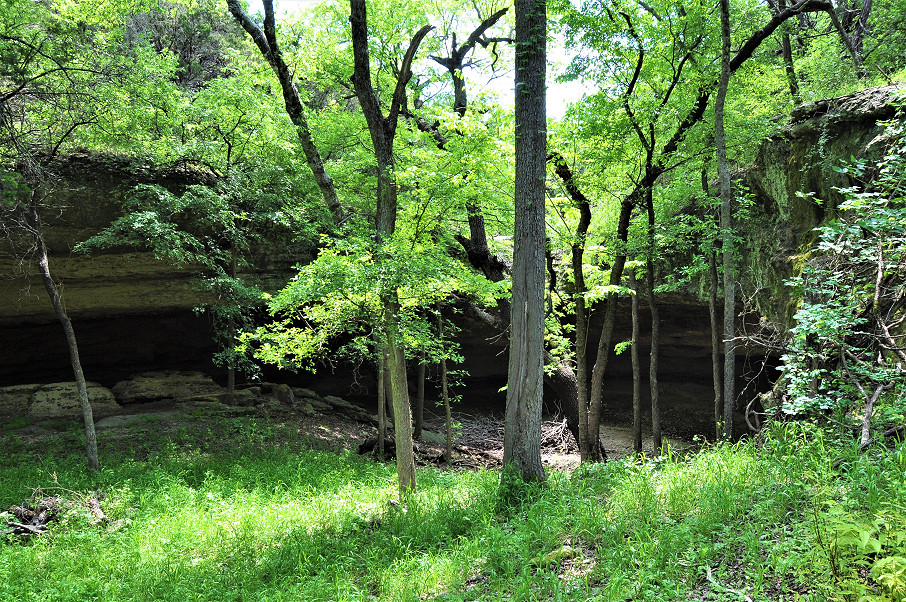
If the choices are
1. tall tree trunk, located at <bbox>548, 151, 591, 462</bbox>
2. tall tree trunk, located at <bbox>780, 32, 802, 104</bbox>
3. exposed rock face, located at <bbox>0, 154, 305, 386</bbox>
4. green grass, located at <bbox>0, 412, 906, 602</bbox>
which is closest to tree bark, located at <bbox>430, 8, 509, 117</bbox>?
tall tree trunk, located at <bbox>548, 151, 591, 462</bbox>

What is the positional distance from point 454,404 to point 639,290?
8.80 metres

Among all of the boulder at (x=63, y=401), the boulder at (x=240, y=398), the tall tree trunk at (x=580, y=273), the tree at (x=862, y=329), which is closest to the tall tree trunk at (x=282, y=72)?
the tall tree trunk at (x=580, y=273)

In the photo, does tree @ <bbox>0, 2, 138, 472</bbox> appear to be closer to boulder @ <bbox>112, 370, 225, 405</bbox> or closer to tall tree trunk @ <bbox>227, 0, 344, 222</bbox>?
tall tree trunk @ <bbox>227, 0, 344, 222</bbox>

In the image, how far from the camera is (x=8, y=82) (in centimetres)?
855

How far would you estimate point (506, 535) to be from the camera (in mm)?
4508

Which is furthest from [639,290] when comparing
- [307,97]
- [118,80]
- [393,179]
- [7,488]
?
[7,488]

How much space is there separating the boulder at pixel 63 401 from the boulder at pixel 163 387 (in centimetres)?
39

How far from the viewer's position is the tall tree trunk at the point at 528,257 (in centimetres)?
564

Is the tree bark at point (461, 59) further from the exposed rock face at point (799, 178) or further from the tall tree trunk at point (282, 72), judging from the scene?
the exposed rock face at point (799, 178)

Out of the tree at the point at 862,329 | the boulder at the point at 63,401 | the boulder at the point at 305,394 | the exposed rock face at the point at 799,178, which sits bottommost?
the boulder at the point at 305,394

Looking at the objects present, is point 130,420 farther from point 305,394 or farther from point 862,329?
point 862,329

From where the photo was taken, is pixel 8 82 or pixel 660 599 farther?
pixel 8 82

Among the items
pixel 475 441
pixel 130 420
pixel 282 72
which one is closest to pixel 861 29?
pixel 282 72

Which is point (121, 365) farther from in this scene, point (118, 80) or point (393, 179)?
point (393, 179)
